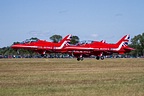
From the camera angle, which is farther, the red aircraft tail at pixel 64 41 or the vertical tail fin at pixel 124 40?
the red aircraft tail at pixel 64 41

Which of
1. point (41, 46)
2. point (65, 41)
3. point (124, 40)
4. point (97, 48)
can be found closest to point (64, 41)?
point (65, 41)

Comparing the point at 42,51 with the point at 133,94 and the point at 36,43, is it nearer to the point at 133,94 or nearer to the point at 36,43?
the point at 36,43

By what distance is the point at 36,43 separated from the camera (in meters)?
100

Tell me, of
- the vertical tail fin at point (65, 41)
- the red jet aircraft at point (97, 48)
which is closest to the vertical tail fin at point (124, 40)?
the red jet aircraft at point (97, 48)

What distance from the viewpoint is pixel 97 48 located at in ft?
312

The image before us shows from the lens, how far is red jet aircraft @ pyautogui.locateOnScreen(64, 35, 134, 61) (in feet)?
301

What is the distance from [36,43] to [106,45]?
54.9 ft

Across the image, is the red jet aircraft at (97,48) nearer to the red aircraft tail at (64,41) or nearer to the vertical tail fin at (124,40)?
the vertical tail fin at (124,40)

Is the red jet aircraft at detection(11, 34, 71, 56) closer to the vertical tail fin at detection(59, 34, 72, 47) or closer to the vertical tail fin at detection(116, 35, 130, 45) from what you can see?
the vertical tail fin at detection(59, 34, 72, 47)

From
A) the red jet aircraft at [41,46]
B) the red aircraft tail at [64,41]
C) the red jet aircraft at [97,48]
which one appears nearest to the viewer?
the red jet aircraft at [97,48]

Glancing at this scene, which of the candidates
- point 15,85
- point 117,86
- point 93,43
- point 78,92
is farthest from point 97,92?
point 93,43

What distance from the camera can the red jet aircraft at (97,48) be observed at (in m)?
91.8

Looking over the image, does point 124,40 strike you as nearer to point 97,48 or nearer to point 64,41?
point 97,48

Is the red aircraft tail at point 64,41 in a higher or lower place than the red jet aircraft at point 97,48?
higher
